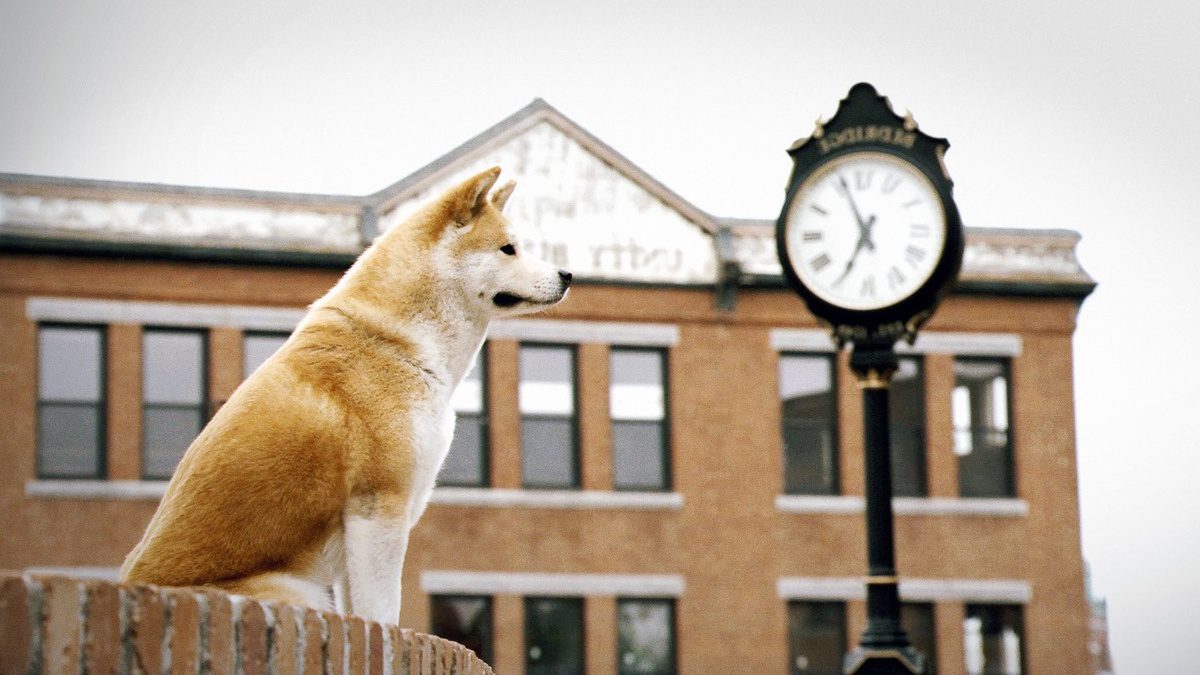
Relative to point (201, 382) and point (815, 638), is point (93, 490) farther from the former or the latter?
point (815, 638)

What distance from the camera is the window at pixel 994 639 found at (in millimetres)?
30688

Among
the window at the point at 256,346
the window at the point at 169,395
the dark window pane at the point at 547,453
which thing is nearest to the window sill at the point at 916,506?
the dark window pane at the point at 547,453

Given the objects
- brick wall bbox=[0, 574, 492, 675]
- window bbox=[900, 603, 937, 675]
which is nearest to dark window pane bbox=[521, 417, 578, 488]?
window bbox=[900, 603, 937, 675]

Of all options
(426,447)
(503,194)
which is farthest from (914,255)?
Result: (426,447)

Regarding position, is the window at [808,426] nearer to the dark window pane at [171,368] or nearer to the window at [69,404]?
the dark window pane at [171,368]

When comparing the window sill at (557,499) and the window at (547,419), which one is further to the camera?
the window at (547,419)

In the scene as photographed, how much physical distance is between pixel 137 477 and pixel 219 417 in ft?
75.6

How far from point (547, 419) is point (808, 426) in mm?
4033

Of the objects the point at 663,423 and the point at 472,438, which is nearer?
the point at 472,438

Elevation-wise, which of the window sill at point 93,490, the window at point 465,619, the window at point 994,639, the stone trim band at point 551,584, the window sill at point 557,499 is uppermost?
the window sill at point 93,490

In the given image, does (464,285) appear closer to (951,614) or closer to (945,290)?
(945,290)

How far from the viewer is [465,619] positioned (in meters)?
Answer: 28.5

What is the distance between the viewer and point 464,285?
5.79 meters

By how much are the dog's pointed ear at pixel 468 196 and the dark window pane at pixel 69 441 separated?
2277 cm
